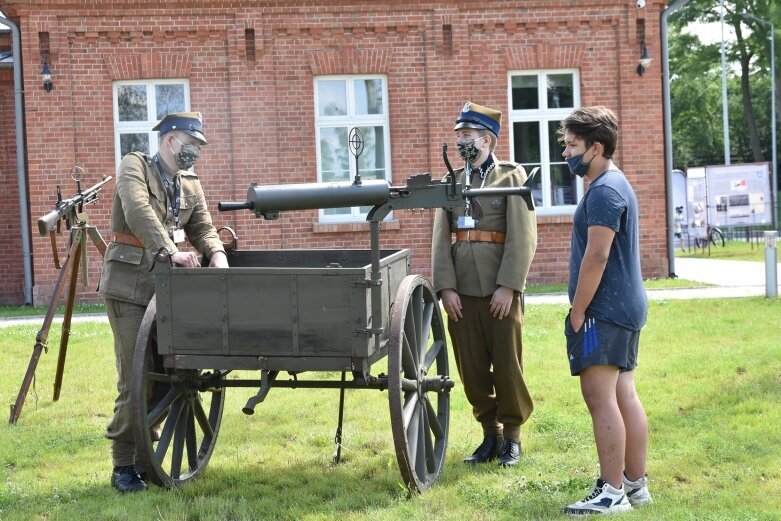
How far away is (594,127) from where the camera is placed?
16.1 ft

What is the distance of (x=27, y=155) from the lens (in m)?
15.4

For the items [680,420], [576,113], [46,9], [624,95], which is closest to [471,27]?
[624,95]

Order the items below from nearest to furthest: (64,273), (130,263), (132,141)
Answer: (130,263)
(64,273)
(132,141)

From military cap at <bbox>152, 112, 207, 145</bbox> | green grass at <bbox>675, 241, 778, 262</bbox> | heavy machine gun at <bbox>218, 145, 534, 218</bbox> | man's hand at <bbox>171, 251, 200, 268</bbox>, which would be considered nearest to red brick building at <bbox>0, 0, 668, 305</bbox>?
green grass at <bbox>675, 241, 778, 262</bbox>

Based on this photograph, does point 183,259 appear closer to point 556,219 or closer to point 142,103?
point 142,103

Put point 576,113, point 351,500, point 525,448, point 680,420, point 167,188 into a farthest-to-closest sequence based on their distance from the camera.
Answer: point 680,420, point 525,448, point 167,188, point 351,500, point 576,113

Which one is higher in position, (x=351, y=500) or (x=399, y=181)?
(x=399, y=181)

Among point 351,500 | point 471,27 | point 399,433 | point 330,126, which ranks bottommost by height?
point 351,500

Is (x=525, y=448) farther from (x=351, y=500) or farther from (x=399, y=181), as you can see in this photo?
(x=399, y=181)

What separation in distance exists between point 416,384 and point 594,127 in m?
1.57

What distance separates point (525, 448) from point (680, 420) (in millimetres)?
1177

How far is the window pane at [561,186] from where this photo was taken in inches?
643

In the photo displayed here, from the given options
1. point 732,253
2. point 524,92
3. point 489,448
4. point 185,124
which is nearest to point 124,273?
point 185,124

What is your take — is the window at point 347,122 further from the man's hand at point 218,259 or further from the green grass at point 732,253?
the green grass at point 732,253
